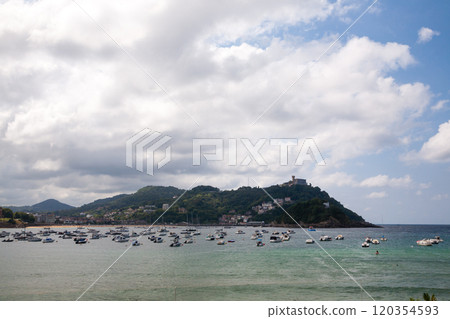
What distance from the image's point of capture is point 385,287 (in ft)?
86.4

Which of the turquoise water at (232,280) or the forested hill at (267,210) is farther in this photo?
the forested hill at (267,210)

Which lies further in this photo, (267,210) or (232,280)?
(267,210)

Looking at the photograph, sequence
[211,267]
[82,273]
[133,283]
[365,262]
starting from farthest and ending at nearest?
[365,262], [211,267], [82,273], [133,283]

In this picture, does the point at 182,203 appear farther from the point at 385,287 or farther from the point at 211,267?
the point at 385,287

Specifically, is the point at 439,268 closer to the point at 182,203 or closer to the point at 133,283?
the point at 133,283

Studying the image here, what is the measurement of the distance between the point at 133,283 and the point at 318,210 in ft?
462

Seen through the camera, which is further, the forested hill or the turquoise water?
the forested hill
